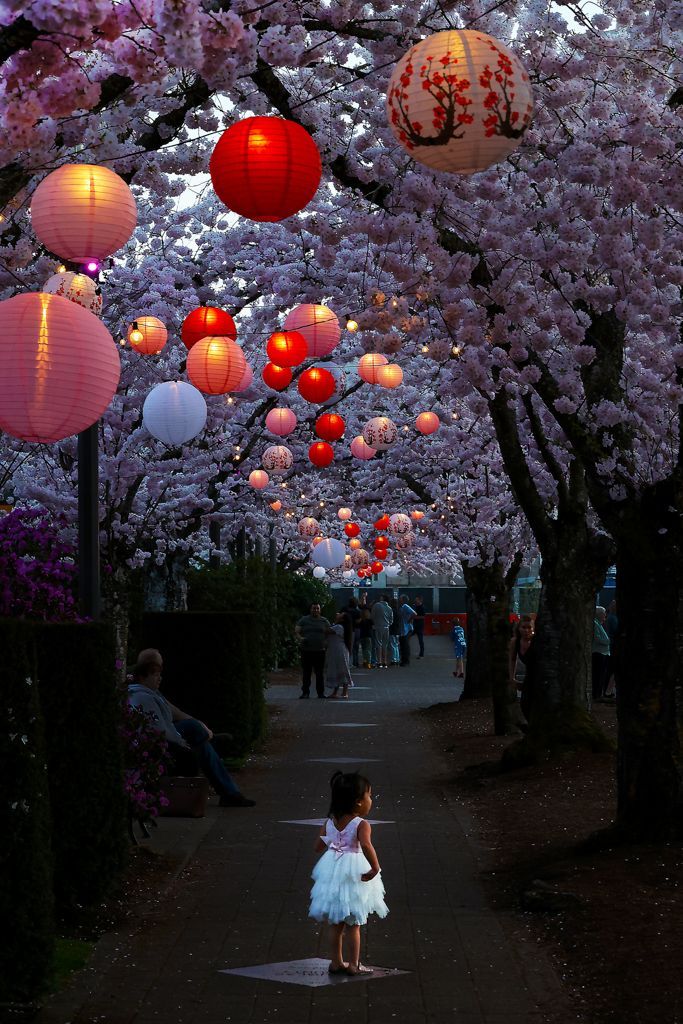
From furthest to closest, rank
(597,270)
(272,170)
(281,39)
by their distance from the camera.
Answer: (597,270) < (281,39) < (272,170)

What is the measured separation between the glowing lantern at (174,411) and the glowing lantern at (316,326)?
1.25 m

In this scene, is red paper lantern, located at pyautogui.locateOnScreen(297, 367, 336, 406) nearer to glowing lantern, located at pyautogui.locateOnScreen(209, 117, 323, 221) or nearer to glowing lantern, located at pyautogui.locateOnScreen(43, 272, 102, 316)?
glowing lantern, located at pyautogui.locateOnScreen(43, 272, 102, 316)

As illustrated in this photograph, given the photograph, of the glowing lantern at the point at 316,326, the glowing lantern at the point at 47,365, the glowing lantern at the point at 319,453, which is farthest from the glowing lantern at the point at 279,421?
the glowing lantern at the point at 47,365

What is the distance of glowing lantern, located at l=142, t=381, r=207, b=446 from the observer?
13.9 metres

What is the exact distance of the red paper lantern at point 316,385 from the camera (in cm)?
1510

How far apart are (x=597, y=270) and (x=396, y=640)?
39027 mm

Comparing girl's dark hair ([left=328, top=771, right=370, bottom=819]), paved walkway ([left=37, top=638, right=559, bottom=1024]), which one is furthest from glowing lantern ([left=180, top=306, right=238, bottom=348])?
girl's dark hair ([left=328, top=771, right=370, bottom=819])

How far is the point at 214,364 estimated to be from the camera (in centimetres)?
1291

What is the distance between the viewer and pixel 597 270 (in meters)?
11.4

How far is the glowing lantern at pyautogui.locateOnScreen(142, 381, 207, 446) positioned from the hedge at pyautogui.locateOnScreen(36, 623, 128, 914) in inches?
186

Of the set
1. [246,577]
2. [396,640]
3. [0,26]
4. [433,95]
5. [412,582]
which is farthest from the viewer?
[412,582]

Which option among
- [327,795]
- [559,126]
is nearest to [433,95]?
[559,126]

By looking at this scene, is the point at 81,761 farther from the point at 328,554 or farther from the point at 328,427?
the point at 328,554

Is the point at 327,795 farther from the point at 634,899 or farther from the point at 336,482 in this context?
the point at 336,482
